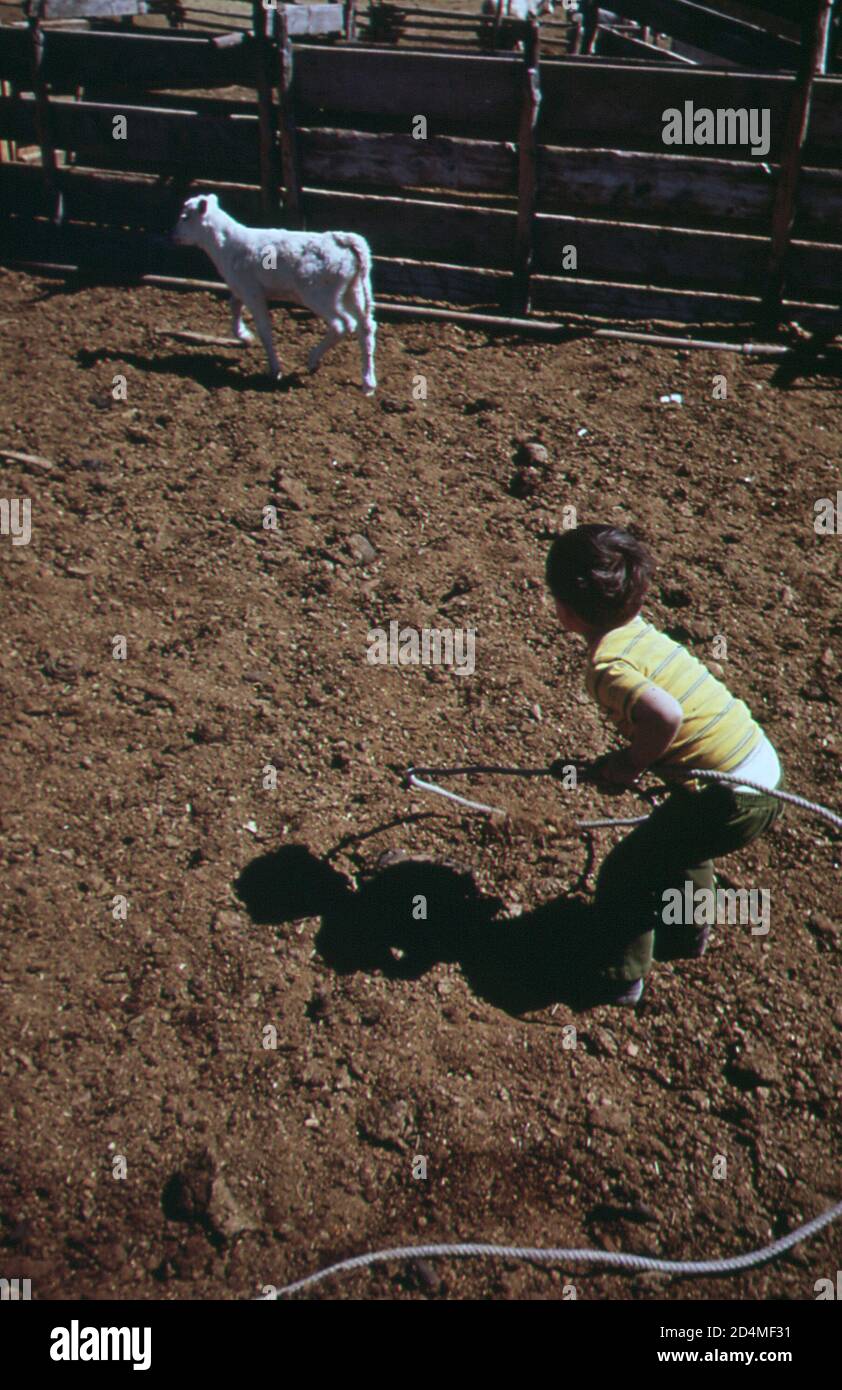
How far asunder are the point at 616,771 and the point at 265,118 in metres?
6.86

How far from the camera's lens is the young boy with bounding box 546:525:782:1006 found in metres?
3.13

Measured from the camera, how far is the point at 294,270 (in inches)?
261

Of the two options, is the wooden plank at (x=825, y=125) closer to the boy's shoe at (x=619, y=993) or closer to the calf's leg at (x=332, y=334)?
the calf's leg at (x=332, y=334)

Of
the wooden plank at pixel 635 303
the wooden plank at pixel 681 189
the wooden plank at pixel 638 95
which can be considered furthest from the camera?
the wooden plank at pixel 635 303

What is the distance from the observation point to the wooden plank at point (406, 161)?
772 cm

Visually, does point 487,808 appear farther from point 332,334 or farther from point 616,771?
point 332,334

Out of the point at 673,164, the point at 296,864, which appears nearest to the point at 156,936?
the point at 296,864

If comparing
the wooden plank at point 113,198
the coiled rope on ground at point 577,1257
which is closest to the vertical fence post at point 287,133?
the wooden plank at point 113,198

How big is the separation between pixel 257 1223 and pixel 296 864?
4.33ft

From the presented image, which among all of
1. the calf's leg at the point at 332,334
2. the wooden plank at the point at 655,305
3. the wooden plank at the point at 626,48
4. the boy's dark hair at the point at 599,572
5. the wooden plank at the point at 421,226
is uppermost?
the wooden plank at the point at 626,48

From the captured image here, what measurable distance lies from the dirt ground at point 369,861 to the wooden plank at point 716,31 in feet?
12.3

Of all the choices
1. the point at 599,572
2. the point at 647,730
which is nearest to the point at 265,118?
the point at 599,572

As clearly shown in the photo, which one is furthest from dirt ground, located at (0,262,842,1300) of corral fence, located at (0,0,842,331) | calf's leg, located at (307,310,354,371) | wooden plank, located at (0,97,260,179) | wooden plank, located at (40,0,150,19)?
wooden plank, located at (40,0,150,19)

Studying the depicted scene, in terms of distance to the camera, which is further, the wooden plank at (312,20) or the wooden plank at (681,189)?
the wooden plank at (312,20)
